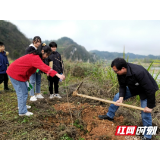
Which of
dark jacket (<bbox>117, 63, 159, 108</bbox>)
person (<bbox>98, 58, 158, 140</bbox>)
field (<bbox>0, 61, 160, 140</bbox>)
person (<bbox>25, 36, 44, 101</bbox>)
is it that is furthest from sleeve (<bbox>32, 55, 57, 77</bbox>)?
dark jacket (<bbox>117, 63, 159, 108</bbox>)

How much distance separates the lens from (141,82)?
1.87 metres

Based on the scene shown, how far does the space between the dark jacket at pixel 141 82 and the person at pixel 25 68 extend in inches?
46.5

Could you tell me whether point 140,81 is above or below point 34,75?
above

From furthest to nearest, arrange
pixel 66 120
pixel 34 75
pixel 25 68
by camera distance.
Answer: pixel 34 75
pixel 66 120
pixel 25 68

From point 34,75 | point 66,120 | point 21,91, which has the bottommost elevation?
point 66,120

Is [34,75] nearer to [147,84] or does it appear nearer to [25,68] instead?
[25,68]

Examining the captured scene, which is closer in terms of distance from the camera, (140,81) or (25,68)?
(140,81)

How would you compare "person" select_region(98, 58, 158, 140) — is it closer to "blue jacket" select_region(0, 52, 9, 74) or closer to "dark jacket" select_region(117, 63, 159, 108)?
"dark jacket" select_region(117, 63, 159, 108)

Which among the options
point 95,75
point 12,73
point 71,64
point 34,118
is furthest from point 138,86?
point 71,64

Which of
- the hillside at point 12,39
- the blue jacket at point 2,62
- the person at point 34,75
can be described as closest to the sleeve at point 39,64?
the person at point 34,75

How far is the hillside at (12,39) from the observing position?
15.3 m

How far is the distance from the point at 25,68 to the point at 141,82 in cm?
220

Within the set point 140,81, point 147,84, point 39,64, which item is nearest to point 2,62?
point 39,64
